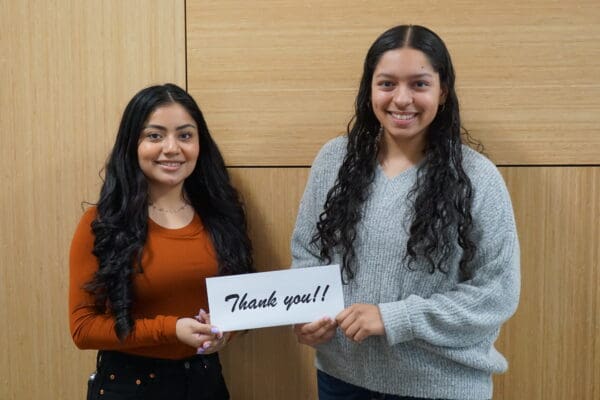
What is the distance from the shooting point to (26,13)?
1.85 m

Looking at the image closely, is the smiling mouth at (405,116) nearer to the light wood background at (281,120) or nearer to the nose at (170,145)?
the light wood background at (281,120)

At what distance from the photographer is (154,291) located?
4.94 ft

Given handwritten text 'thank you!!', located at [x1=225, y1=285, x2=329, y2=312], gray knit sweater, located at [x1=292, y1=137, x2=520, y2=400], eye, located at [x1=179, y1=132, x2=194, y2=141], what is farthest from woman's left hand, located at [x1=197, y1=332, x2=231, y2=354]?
eye, located at [x1=179, y1=132, x2=194, y2=141]

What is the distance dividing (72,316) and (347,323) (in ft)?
2.35

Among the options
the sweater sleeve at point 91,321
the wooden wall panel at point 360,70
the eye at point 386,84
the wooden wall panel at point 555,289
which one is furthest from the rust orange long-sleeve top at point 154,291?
the wooden wall panel at point 555,289

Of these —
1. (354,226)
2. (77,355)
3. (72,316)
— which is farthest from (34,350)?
(354,226)

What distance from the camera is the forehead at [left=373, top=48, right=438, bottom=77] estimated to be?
1.35m

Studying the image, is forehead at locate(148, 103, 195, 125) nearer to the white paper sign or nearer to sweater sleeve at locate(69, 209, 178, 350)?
sweater sleeve at locate(69, 209, 178, 350)

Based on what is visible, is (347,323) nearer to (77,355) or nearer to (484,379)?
(484,379)

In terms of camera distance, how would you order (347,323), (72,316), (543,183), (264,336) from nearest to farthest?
(347,323), (72,316), (543,183), (264,336)

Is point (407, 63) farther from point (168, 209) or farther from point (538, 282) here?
point (538, 282)

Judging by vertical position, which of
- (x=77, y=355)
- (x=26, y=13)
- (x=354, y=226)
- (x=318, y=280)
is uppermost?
(x=26, y=13)

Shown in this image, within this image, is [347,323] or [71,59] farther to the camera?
[71,59]

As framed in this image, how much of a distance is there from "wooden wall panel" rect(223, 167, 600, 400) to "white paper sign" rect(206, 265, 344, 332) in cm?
50
